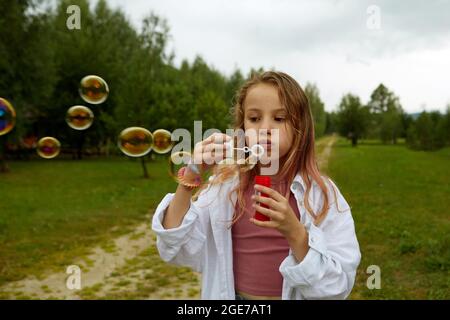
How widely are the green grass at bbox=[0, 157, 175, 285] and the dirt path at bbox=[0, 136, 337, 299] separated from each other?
1.09ft

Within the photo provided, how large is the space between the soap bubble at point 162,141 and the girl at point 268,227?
157 cm

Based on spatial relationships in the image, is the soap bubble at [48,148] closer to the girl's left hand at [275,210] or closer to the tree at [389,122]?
the girl's left hand at [275,210]

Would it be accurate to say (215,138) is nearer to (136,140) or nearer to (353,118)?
(136,140)

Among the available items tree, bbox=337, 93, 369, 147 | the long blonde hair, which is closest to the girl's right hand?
the long blonde hair

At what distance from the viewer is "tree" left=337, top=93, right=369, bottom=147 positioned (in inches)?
2250

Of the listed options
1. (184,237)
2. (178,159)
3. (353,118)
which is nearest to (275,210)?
(184,237)

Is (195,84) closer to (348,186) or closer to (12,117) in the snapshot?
(348,186)

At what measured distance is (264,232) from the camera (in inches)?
71.4

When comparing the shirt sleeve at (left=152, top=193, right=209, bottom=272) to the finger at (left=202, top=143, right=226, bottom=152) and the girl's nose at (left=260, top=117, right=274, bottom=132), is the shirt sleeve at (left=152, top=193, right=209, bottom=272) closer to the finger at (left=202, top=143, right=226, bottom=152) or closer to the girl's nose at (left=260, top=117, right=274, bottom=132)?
the finger at (left=202, top=143, right=226, bottom=152)

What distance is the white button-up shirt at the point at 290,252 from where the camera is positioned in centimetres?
154

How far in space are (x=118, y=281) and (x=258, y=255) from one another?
4.00 meters
